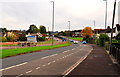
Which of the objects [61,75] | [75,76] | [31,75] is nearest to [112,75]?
[75,76]

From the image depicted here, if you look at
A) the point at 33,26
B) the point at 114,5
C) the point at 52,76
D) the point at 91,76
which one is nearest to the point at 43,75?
the point at 52,76

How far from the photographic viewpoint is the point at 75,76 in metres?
10.6

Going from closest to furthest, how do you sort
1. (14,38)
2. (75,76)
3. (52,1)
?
1. (75,76)
2. (52,1)
3. (14,38)

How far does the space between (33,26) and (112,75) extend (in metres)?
138

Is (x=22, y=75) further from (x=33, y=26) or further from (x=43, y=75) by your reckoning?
(x=33, y=26)

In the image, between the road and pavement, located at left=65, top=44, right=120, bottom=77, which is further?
the road

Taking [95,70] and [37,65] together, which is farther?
[37,65]

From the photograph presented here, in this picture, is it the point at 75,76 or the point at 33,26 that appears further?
the point at 33,26

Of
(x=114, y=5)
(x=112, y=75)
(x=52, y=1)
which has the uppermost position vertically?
(x=52, y=1)

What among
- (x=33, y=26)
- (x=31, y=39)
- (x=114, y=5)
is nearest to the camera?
(x=114, y=5)

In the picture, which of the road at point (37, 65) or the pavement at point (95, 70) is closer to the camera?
the pavement at point (95, 70)

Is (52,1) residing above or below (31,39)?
above

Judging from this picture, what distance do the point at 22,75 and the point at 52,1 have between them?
36.4 metres

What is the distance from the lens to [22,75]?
10.8 metres
